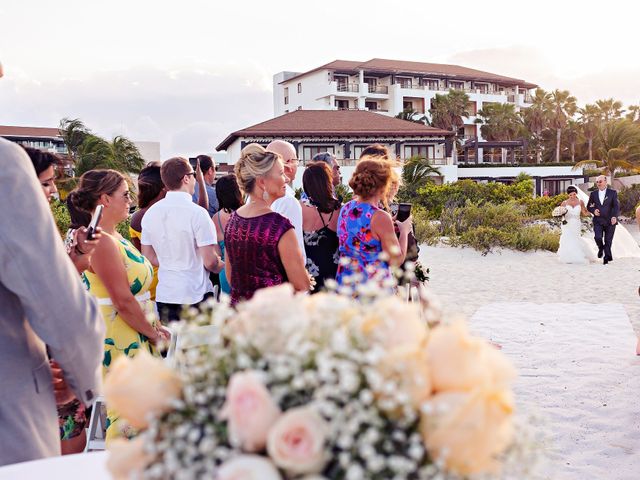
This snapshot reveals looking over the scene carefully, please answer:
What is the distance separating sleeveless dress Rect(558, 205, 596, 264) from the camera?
15516 millimetres

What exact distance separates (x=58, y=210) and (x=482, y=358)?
48.2 feet

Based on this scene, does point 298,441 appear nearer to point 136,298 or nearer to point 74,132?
point 136,298

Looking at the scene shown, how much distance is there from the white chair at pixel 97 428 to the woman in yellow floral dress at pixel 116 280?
20 cm

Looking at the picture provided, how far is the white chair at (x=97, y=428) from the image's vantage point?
3604 mm

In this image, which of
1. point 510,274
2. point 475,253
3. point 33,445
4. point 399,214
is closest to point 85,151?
point 475,253

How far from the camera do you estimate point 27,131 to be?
212ft

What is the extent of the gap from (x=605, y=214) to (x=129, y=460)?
55.2 feet

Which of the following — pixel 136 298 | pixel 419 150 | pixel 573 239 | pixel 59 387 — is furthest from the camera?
pixel 419 150

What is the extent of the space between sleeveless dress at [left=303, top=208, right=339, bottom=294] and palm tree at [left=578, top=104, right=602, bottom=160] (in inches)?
2684

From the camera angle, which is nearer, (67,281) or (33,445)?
(67,281)

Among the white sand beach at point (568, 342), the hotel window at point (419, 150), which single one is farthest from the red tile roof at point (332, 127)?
the white sand beach at point (568, 342)

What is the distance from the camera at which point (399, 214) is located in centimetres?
526

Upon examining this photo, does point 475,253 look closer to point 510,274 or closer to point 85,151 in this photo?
point 510,274

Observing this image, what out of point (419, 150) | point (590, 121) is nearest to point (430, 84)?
point (590, 121)
